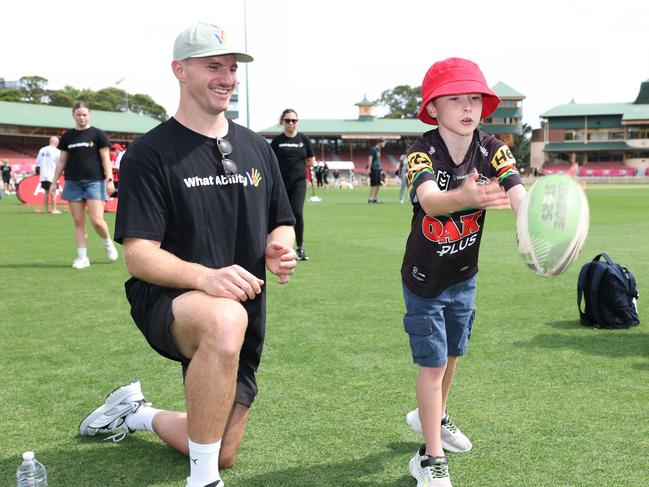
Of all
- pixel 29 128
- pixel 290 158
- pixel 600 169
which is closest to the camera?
pixel 290 158

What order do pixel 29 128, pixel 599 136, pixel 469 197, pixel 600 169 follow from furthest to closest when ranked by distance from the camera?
pixel 599 136 < pixel 600 169 < pixel 29 128 < pixel 469 197

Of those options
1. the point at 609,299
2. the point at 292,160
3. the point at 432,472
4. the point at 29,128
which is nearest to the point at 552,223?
the point at 432,472

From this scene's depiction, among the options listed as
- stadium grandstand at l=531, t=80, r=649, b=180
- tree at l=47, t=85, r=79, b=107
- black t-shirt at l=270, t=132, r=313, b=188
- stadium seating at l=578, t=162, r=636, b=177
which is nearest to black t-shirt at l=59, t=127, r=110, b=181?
black t-shirt at l=270, t=132, r=313, b=188

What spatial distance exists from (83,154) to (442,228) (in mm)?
7756

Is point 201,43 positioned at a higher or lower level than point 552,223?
higher

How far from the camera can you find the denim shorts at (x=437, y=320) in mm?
3395

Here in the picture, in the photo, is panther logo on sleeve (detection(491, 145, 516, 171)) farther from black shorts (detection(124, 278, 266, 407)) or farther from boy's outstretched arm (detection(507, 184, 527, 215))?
black shorts (detection(124, 278, 266, 407))

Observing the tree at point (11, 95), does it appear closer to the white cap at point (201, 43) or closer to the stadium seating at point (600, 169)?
the stadium seating at point (600, 169)

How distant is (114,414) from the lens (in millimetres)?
3834

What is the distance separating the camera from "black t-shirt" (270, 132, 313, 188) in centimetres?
1048

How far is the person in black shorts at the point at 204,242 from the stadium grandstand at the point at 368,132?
77.8 m

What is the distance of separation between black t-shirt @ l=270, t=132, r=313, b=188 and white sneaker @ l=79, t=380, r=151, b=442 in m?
6.84

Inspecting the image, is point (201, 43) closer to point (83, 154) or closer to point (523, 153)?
point (83, 154)

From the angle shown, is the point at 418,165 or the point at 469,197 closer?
the point at 469,197
